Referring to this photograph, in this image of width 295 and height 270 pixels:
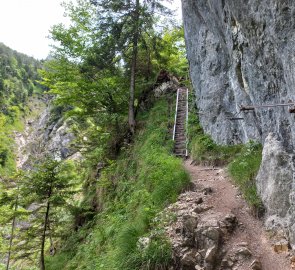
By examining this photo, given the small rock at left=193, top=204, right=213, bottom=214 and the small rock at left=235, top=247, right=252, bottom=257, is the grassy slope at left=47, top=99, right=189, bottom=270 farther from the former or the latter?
the small rock at left=235, top=247, right=252, bottom=257

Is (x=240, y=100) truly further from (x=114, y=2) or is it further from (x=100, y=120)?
(x=114, y=2)

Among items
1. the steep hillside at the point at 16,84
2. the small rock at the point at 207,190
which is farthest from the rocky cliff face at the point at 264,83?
the steep hillside at the point at 16,84

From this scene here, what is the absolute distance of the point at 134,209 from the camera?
9.00 metres

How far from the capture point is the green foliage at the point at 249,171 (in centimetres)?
631

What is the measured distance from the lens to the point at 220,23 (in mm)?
9656

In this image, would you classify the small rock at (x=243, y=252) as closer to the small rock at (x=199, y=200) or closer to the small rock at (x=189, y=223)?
the small rock at (x=189, y=223)

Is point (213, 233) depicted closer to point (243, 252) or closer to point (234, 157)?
point (243, 252)

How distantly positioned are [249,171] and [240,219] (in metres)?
1.50

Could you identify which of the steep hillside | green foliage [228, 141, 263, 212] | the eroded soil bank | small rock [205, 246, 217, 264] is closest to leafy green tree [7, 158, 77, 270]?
the eroded soil bank

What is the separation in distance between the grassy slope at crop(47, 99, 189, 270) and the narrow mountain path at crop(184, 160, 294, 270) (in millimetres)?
921

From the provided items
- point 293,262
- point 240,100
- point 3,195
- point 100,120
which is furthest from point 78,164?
point 293,262

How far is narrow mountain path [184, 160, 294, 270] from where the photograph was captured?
480cm

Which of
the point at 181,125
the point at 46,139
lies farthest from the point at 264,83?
the point at 46,139

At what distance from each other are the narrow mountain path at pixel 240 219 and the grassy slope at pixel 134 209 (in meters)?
0.92
